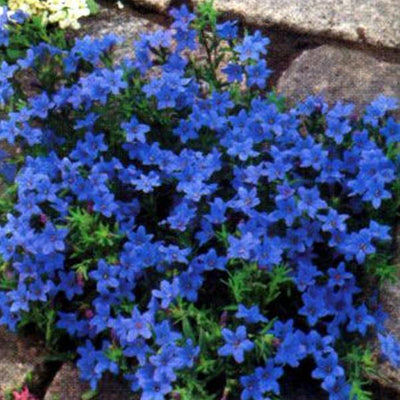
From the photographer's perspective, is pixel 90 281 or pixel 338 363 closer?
pixel 338 363

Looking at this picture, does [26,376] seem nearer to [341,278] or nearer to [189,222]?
[189,222]

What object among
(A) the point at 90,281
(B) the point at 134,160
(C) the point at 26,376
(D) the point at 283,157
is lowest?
(C) the point at 26,376

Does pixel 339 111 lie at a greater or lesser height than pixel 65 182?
greater

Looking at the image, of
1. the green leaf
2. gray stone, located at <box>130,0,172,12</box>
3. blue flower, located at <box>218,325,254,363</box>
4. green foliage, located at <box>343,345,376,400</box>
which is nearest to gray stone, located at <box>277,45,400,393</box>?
gray stone, located at <box>130,0,172,12</box>

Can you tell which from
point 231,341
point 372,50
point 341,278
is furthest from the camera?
point 372,50

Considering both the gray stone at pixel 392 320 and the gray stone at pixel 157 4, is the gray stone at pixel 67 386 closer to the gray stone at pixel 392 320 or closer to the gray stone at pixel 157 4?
the gray stone at pixel 392 320

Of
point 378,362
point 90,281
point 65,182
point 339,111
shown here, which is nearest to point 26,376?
point 90,281
